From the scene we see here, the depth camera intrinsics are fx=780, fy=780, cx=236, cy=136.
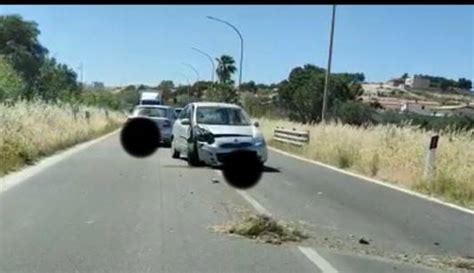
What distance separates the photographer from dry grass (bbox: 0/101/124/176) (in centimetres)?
1961

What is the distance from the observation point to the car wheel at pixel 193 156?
20.3m

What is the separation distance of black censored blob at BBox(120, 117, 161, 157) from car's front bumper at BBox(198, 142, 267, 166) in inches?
411

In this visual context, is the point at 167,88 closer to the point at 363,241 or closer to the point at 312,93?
the point at 312,93

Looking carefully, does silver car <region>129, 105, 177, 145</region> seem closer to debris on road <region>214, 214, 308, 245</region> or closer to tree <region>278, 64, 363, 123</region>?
debris on road <region>214, 214, 308, 245</region>

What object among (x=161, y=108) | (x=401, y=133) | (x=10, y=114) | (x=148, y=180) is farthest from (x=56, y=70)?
(x=148, y=180)

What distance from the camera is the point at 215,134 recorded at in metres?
19.4

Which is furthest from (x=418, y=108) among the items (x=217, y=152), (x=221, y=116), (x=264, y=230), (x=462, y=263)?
(x=462, y=263)

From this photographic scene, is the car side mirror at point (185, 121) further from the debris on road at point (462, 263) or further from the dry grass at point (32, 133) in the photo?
the debris on road at point (462, 263)

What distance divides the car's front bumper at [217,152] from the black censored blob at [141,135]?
1045 centimetres

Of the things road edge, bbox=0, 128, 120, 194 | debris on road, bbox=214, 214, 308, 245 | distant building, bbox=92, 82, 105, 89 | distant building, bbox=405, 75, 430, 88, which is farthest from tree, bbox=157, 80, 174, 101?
debris on road, bbox=214, 214, 308, 245

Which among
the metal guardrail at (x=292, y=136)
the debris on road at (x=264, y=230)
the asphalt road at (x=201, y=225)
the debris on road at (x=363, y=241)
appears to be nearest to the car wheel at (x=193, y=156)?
the asphalt road at (x=201, y=225)

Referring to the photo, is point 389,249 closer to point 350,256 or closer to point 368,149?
point 350,256

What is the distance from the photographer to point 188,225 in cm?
1009

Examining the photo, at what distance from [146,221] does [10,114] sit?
15.4 m
